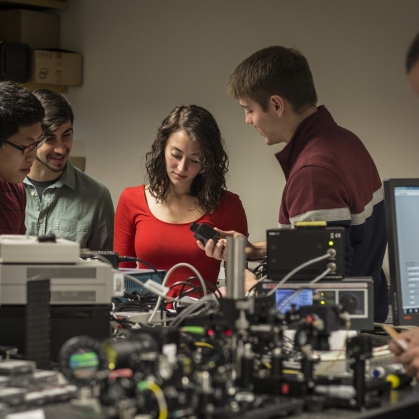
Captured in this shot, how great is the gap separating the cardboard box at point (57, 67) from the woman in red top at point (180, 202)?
208 centimetres

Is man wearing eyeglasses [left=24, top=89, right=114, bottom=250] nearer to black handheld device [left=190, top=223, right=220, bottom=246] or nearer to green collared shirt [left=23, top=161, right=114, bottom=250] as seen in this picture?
green collared shirt [left=23, top=161, right=114, bottom=250]

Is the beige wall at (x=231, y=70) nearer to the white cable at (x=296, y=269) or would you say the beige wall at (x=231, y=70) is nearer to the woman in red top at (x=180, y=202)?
the woman in red top at (x=180, y=202)

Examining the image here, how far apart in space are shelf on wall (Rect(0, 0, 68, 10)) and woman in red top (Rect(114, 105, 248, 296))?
2.34 meters

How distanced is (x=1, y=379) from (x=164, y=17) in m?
3.95

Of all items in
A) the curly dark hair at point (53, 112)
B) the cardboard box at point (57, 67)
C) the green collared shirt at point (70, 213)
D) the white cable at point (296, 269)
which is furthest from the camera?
the cardboard box at point (57, 67)

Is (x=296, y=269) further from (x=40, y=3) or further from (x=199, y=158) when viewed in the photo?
(x=40, y=3)

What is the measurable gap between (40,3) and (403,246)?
3.96m

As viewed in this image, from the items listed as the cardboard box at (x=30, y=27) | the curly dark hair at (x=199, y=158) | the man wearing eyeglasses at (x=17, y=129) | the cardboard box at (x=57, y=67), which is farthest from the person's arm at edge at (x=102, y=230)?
the cardboard box at (x=30, y=27)

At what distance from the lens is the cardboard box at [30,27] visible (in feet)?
16.4

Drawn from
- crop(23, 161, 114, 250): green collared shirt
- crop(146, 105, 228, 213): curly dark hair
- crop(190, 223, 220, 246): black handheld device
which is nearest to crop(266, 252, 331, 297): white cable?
crop(190, 223, 220, 246): black handheld device

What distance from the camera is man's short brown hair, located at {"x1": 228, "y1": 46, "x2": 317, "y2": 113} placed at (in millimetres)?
2369

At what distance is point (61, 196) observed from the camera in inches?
125

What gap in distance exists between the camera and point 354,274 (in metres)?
2.18

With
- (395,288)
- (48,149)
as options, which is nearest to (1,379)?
(395,288)
